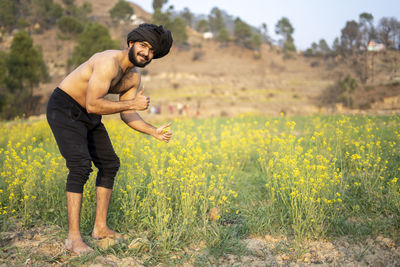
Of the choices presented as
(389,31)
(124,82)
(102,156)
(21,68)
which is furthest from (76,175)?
(21,68)

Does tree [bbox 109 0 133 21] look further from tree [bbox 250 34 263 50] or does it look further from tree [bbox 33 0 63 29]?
tree [bbox 250 34 263 50]

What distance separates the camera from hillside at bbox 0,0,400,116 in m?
29.2

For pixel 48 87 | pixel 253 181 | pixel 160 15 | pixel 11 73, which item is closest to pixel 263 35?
pixel 160 15

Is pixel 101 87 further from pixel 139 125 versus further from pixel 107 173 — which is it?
pixel 107 173

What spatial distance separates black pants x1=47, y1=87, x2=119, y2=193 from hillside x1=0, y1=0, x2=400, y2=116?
16.8m

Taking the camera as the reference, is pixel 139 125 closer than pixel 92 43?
Yes

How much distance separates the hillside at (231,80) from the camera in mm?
29250

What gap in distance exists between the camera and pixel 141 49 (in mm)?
2828

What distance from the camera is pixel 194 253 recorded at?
9.41 ft

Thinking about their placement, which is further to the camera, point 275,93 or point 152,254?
point 275,93

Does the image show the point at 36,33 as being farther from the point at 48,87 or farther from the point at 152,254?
the point at 152,254

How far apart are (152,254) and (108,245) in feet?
1.30

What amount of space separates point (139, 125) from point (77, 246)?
1.18 m

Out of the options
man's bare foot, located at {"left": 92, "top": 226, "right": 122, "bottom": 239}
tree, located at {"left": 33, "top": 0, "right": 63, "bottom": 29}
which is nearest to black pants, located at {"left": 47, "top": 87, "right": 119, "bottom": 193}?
man's bare foot, located at {"left": 92, "top": 226, "right": 122, "bottom": 239}
